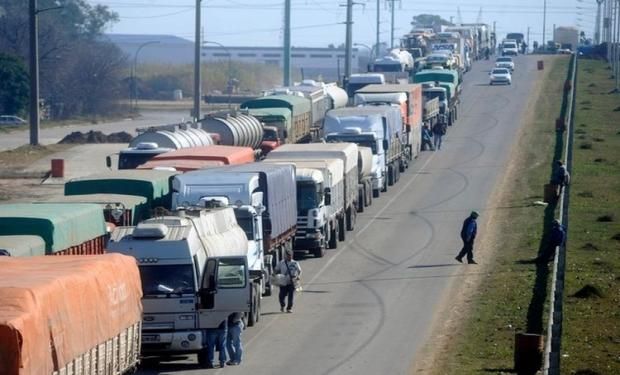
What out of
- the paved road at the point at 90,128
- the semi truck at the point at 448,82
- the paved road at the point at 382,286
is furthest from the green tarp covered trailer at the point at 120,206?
the semi truck at the point at 448,82

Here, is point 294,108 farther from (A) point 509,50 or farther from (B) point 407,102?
(A) point 509,50

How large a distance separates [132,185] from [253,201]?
3242 mm

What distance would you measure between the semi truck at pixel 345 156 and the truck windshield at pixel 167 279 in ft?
58.8

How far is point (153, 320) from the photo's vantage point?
2531 cm

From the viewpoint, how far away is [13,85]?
4018 inches

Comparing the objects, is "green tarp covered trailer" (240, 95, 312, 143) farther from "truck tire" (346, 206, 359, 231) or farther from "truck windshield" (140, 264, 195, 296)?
"truck windshield" (140, 264, 195, 296)

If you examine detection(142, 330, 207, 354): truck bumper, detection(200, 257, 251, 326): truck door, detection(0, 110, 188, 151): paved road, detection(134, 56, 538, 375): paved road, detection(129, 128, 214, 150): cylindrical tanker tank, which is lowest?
detection(0, 110, 188, 151): paved road

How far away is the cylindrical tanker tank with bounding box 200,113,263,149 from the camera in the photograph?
5431 cm

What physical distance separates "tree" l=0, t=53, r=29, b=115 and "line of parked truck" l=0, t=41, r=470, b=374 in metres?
46.7

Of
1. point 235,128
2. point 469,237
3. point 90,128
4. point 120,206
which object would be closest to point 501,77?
point 90,128

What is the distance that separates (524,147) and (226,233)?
42079mm

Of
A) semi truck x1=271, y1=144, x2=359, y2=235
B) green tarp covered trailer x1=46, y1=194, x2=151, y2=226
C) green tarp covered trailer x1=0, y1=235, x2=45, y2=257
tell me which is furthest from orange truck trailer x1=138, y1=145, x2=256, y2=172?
green tarp covered trailer x1=0, y1=235, x2=45, y2=257

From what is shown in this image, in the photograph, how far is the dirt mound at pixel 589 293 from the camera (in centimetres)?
3123

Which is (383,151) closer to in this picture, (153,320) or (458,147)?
(458,147)
